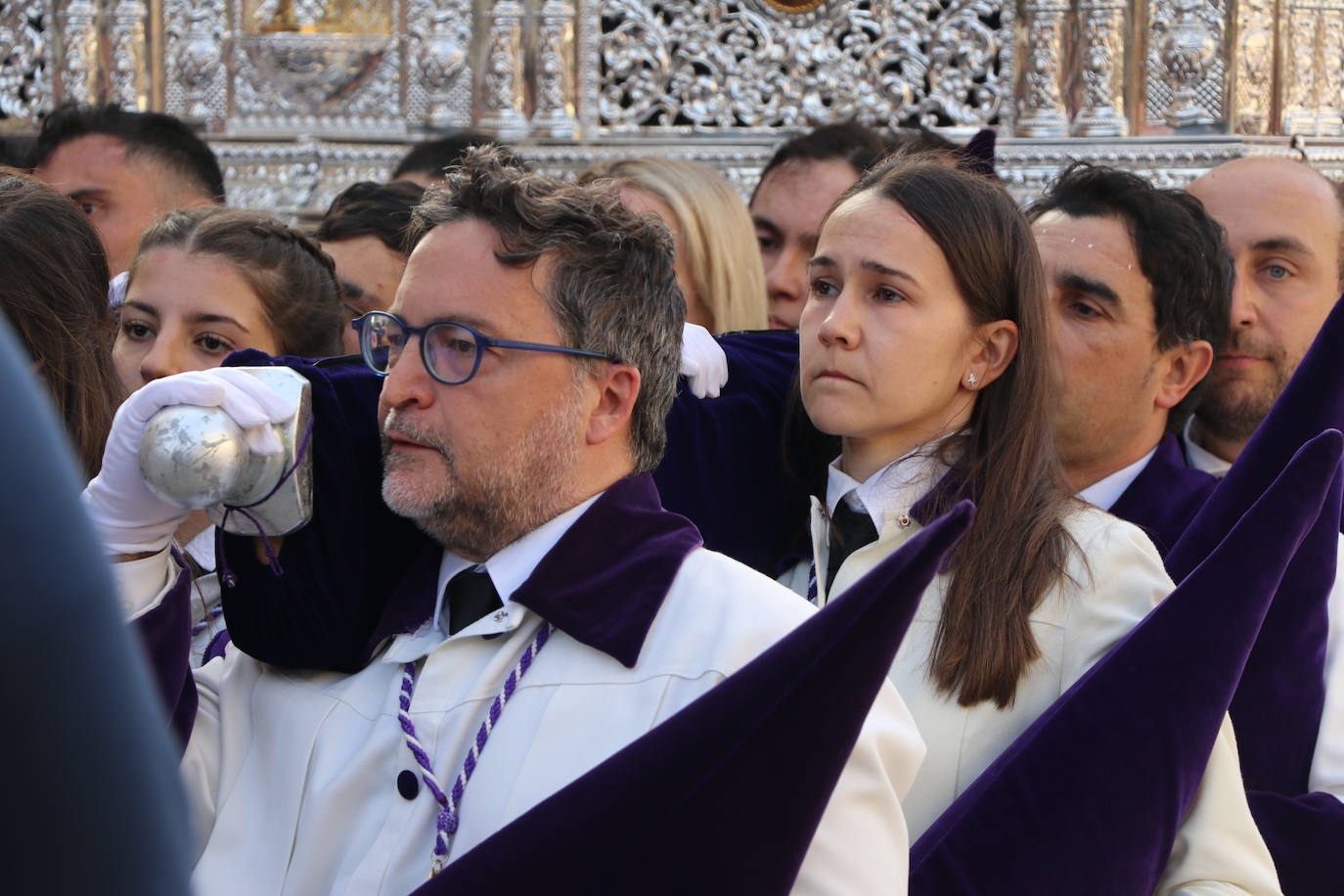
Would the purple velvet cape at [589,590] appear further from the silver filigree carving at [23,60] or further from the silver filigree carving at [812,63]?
the silver filigree carving at [23,60]

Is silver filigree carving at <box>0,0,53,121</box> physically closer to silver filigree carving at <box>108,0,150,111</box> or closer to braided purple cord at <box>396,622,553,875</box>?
silver filigree carving at <box>108,0,150,111</box>

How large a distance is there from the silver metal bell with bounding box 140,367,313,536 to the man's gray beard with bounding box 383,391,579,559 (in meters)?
0.14

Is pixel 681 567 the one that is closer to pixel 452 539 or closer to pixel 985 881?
pixel 452 539

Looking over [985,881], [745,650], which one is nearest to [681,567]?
[745,650]

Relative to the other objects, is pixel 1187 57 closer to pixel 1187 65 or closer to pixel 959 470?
pixel 1187 65

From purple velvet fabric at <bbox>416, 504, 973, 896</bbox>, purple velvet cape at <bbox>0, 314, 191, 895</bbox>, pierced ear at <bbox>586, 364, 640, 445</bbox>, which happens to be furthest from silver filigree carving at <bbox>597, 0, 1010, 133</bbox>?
purple velvet cape at <bbox>0, 314, 191, 895</bbox>

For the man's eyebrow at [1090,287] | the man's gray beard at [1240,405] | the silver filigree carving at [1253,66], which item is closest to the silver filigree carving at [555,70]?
the silver filigree carving at [1253,66]

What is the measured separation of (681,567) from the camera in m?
2.19

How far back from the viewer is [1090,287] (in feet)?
10.8

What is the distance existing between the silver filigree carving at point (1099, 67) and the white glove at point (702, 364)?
146 inches

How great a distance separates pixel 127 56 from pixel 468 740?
17.6 ft

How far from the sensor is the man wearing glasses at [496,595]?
207 cm

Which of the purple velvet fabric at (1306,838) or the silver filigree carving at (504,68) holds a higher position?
the silver filigree carving at (504,68)

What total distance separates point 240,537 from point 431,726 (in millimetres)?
363
